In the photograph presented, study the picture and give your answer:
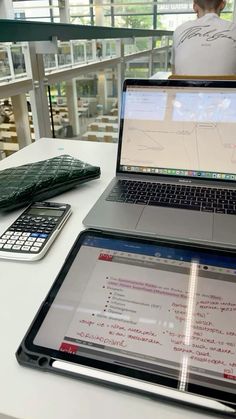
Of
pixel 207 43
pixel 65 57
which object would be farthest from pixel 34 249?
pixel 207 43

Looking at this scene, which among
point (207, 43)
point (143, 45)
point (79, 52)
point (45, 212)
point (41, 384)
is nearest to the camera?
point (41, 384)

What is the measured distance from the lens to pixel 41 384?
1.31ft

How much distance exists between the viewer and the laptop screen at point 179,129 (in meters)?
0.79

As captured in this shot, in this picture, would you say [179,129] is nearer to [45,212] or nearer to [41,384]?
Answer: [45,212]

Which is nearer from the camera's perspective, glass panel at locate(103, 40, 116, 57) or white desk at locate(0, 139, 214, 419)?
white desk at locate(0, 139, 214, 419)

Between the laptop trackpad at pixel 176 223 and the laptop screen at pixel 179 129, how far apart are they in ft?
0.52

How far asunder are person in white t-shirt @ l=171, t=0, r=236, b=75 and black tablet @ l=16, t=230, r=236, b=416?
6.05ft

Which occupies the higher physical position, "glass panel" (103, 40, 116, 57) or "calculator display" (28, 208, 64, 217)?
"glass panel" (103, 40, 116, 57)

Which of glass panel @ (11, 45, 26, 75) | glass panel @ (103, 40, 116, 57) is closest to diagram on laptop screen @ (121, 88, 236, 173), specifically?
glass panel @ (11, 45, 26, 75)

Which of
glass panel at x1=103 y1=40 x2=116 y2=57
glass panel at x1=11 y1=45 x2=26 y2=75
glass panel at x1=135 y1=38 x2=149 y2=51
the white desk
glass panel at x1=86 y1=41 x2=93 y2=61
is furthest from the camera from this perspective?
glass panel at x1=135 y1=38 x2=149 y2=51

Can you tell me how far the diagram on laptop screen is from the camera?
0.79m

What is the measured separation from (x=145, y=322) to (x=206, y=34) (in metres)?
2.06

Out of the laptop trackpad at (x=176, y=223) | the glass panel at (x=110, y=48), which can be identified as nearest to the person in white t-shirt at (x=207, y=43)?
the glass panel at (x=110, y=48)

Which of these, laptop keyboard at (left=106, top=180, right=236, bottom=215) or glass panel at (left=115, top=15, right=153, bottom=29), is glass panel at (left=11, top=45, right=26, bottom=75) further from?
glass panel at (left=115, top=15, right=153, bottom=29)
